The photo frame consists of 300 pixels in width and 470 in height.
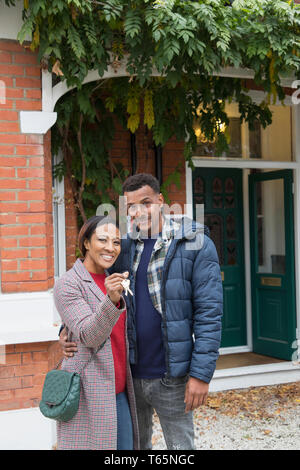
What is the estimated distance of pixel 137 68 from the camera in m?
4.48

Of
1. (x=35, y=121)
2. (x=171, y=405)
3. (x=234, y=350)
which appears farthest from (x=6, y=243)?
(x=234, y=350)

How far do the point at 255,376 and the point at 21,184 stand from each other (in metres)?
3.71

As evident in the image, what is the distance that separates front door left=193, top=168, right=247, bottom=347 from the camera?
701 centimetres

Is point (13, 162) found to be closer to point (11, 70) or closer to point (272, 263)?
point (11, 70)

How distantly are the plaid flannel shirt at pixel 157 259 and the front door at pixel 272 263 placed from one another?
13.7 ft

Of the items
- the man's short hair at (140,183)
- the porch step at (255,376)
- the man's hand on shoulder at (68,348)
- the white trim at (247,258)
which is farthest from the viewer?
the white trim at (247,258)

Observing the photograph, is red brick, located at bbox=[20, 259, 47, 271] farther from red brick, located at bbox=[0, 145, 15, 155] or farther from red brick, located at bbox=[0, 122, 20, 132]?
red brick, located at bbox=[0, 122, 20, 132]

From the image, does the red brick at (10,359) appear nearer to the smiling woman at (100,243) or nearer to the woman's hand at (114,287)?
the smiling woman at (100,243)

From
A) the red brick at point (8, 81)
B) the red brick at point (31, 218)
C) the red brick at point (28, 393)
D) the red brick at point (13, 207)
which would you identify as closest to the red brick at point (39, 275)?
the red brick at point (31, 218)

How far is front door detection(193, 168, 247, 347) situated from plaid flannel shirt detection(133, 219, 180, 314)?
13.2 feet

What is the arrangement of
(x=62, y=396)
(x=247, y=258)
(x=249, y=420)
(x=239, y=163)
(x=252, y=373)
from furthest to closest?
(x=247, y=258), (x=239, y=163), (x=252, y=373), (x=249, y=420), (x=62, y=396)

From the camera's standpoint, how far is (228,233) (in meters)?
7.20

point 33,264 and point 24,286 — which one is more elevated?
point 33,264

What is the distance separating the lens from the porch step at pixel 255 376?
612cm
